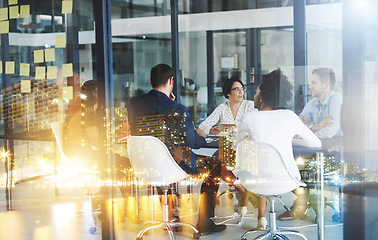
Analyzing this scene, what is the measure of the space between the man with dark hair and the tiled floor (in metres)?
0.68

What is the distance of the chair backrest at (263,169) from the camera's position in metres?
3.04

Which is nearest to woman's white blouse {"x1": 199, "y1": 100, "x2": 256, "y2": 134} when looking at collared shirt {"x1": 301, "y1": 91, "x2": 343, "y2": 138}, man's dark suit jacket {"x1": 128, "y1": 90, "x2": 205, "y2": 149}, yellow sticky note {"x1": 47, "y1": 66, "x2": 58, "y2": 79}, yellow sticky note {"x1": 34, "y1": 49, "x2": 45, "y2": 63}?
man's dark suit jacket {"x1": 128, "y1": 90, "x2": 205, "y2": 149}

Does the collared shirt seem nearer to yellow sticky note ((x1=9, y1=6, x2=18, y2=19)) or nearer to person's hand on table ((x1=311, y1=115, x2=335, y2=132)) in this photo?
person's hand on table ((x1=311, y1=115, x2=335, y2=132))

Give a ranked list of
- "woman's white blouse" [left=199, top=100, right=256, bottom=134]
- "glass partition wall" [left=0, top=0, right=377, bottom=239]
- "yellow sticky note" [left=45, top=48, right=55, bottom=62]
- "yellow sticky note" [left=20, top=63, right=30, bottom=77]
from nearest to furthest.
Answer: "glass partition wall" [left=0, top=0, right=377, bottom=239], "yellow sticky note" [left=45, top=48, right=55, bottom=62], "yellow sticky note" [left=20, top=63, right=30, bottom=77], "woman's white blouse" [left=199, top=100, right=256, bottom=134]

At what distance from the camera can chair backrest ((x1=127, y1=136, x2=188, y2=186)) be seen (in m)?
3.30

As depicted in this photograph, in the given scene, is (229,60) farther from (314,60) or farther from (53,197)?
(53,197)

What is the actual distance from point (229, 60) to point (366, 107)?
135 inches

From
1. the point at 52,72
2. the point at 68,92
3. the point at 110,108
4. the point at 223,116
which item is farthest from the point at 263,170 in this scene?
the point at 52,72

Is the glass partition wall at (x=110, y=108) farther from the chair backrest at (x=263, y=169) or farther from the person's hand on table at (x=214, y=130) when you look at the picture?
the person's hand on table at (x=214, y=130)

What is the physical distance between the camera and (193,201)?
4.31 m

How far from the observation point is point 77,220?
4.01 m

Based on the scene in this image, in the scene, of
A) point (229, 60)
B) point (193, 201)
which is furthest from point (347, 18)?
point (229, 60)

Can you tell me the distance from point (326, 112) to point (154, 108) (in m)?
1.28

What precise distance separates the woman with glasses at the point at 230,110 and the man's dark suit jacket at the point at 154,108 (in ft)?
1.47
